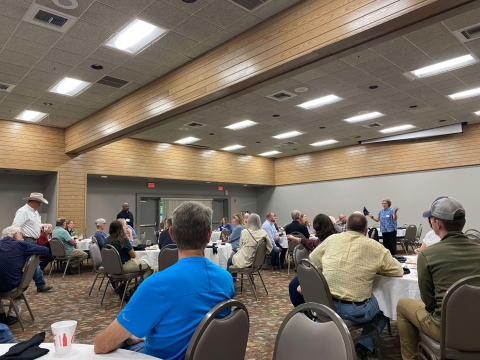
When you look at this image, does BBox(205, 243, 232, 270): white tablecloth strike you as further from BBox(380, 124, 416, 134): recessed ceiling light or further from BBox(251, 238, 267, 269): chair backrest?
BBox(380, 124, 416, 134): recessed ceiling light

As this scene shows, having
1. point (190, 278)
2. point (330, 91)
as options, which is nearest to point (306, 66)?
point (330, 91)

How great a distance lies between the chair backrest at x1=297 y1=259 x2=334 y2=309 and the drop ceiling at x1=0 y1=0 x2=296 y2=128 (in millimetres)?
3777

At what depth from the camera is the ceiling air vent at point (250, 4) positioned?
4.79 metres

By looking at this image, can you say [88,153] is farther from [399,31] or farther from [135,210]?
[399,31]

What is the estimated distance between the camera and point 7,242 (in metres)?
4.04

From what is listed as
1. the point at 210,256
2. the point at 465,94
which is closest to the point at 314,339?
the point at 210,256

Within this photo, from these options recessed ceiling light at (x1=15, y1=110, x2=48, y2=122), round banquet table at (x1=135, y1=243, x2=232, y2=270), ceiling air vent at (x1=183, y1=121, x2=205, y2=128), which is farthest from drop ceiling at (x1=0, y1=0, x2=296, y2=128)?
round banquet table at (x1=135, y1=243, x2=232, y2=270)

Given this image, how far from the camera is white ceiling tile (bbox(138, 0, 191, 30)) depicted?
4793 mm

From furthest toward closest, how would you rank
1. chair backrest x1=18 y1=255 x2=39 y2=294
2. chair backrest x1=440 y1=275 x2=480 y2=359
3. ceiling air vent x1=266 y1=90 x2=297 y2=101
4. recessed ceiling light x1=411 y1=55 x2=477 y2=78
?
1. ceiling air vent x1=266 y1=90 x2=297 y2=101
2. recessed ceiling light x1=411 y1=55 x2=477 y2=78
3. chair backrest x1=18 y1=255 x2=39 y2=294
4. chair backrest x1=440 y1=275 x2=480 y2=359

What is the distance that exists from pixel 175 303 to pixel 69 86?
7.58m

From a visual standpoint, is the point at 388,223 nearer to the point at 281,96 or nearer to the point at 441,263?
the point at 281,96

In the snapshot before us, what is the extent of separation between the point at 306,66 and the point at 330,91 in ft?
11.2

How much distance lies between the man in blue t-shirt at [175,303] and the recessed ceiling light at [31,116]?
9.43 metres

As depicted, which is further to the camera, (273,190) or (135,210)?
(273,190)
